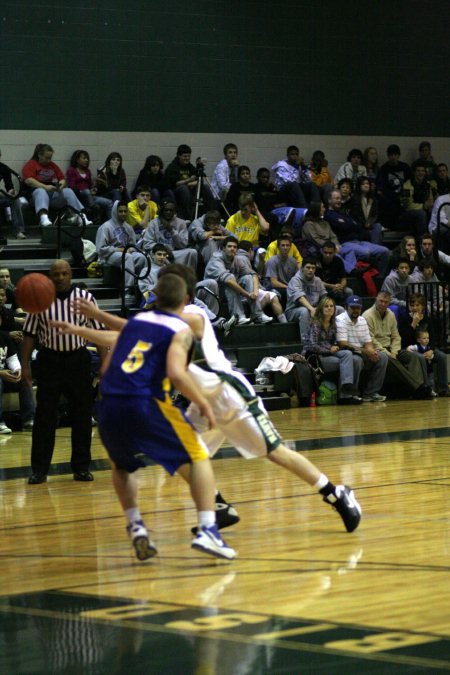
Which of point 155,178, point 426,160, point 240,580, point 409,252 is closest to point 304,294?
point 409,252

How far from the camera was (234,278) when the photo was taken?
48.4 feet

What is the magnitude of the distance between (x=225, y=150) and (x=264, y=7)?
272 centimetres

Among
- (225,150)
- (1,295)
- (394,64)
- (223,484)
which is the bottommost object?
(223,484)

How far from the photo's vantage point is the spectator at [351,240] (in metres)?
16.9

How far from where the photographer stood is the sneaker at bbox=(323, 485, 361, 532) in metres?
6.37

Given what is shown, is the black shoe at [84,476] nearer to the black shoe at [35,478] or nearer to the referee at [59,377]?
the referee at [59,377]

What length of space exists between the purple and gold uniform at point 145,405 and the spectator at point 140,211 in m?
10.3

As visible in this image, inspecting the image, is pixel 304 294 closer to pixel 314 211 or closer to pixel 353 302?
pixel 353 302

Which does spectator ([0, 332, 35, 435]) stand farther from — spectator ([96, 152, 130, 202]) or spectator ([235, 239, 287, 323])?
spectator ([96, 152, 130, 202])

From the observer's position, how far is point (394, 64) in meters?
20.5

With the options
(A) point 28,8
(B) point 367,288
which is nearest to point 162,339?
(B) point 367,288

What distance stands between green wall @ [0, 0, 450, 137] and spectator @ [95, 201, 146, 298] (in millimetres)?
2581

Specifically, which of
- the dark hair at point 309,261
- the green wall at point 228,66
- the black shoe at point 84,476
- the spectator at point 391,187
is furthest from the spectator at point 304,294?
the black shoe at point 84,476

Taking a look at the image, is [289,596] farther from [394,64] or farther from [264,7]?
[394,64]
